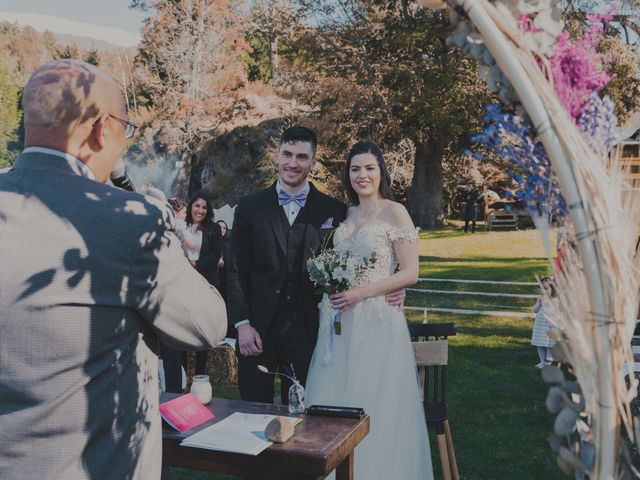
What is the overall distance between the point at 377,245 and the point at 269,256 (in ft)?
Result: 2.30

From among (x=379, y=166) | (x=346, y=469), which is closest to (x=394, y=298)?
(x=379, y=166)

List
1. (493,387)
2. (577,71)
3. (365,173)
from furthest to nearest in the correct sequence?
(493,387) < (365,173) < (577,71)

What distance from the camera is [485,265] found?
14.9 metres

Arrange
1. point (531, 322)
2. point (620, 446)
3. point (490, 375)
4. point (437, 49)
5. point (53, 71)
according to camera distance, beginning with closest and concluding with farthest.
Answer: point (620, 446) < point (53, 71) < point (490, 375) < point (531, 322) < point (437, 49)

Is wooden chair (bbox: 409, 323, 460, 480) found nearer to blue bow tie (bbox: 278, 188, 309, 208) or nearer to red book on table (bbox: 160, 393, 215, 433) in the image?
blue bow tie (bbox: 278, 188, 309, 208)

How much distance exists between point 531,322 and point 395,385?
634cm

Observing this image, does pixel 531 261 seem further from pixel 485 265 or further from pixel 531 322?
pixel 531 322

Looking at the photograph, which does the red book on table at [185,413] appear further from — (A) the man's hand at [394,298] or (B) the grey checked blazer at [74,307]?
(A) the man's hand at [394,298]

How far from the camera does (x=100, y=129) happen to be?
166 cm

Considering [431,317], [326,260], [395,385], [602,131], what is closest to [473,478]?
[395,385]

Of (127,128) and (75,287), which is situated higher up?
(127,128)

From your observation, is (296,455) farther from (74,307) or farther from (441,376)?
(441,376)

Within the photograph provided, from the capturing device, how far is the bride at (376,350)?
12.2 ft

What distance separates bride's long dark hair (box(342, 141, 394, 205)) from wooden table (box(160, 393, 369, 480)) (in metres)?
1.76
